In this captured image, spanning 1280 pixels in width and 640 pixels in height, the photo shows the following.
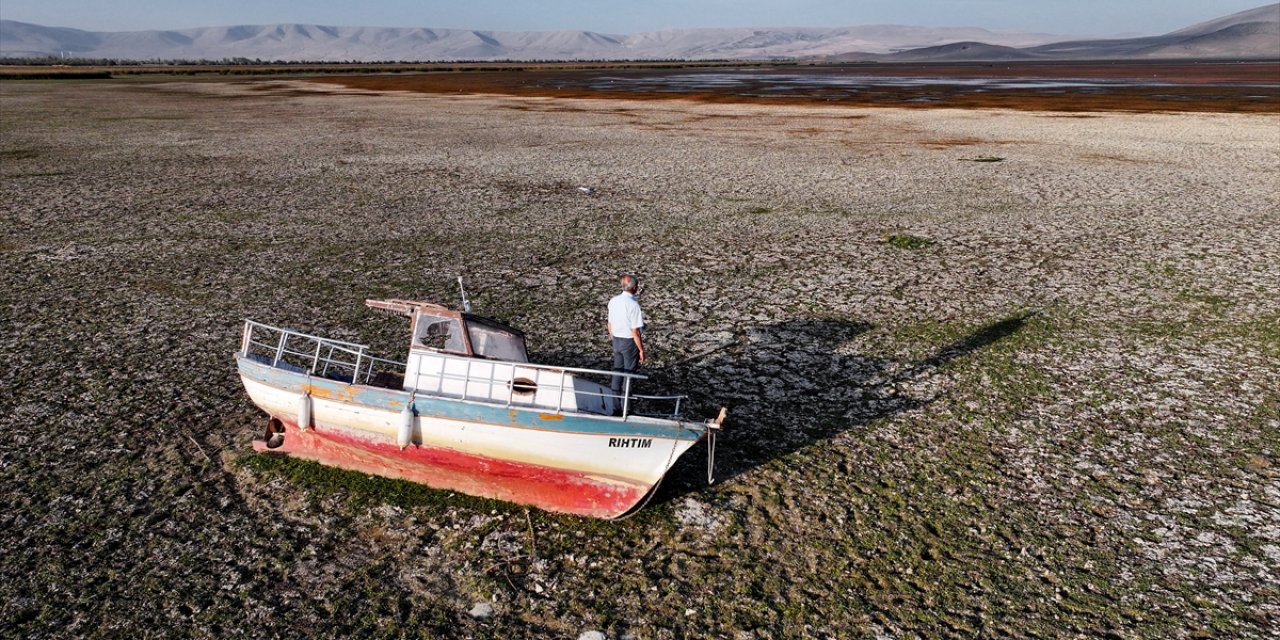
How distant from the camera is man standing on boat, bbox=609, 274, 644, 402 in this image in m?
10.7

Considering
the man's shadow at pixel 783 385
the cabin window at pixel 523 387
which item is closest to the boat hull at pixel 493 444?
the cabin window at pixel 523 387

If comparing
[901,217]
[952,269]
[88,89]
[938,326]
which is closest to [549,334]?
[938,326]

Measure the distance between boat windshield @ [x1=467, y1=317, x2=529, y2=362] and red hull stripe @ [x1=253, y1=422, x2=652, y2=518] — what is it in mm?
1471

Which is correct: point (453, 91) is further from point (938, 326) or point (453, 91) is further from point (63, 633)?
point (63, 633)

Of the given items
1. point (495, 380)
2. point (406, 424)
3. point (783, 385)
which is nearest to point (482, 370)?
point (495, 380)

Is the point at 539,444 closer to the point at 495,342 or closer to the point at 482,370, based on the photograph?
the point at 482,370

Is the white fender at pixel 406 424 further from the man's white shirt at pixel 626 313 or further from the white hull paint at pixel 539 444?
the man's white shirt at pixel 626 313

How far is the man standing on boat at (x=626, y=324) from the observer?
35.1 ft

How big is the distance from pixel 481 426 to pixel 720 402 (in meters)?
4.57

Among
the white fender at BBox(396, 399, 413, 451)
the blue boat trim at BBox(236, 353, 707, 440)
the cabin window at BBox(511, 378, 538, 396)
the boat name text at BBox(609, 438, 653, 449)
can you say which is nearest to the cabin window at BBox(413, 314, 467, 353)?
the cabin window at BBox(511, 378, 538, 396)

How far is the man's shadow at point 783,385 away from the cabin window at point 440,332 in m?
3.21

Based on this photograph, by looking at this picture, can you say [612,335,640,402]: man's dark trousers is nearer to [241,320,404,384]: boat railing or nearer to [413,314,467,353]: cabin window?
[413,314,467,353]: cabin window

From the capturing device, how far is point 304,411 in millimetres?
10062

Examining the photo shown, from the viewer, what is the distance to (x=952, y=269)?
64.7 feet
